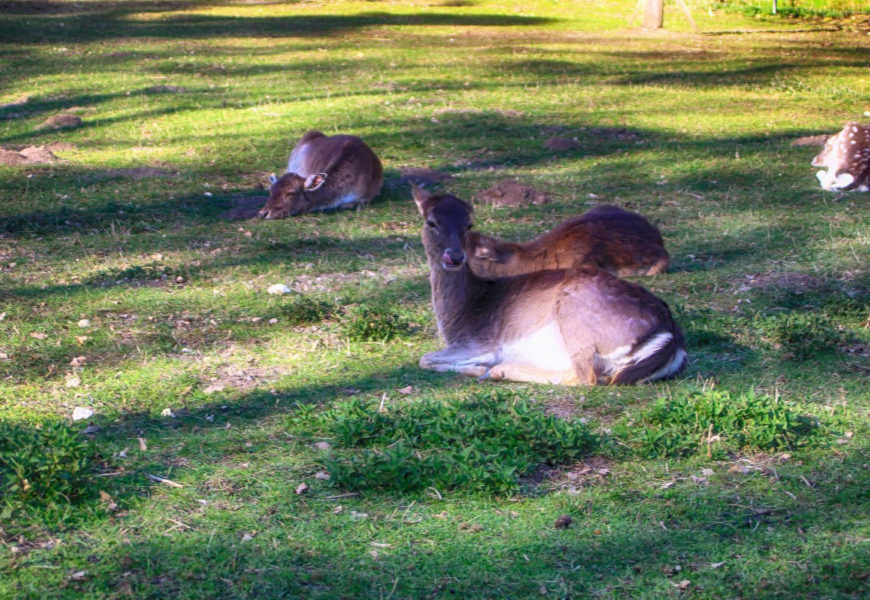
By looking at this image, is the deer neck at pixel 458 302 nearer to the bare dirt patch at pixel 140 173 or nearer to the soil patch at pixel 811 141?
the bare dirt patch at pixel 140 173

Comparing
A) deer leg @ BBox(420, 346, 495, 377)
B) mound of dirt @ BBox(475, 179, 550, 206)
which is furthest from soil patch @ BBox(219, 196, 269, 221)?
deer leg @ BBox(420, 346, 495, 377)

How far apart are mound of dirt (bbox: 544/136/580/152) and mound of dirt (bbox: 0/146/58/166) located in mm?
6075

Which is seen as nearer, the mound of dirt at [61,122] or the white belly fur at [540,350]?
the white belly fur at [540,350]

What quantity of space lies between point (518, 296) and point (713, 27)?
937 inches

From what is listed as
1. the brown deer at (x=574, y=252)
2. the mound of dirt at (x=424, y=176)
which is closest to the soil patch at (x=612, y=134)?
the mound of dirt at (x=424, y=176)

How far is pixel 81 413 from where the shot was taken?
5379mm

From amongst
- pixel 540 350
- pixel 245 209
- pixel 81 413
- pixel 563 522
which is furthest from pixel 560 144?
pixel 563 522

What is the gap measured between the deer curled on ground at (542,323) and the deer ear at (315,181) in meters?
3.85

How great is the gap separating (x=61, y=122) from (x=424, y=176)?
566 centimetres

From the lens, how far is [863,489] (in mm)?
4449

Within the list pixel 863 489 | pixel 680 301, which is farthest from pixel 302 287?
pixel 863 489

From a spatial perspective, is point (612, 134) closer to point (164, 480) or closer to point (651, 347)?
point (651, 347)

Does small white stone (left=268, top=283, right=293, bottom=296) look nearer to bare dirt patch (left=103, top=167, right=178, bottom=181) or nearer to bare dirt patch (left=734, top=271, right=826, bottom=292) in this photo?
bare dirt patch (left=734, top=271, right=826, bottom=292)

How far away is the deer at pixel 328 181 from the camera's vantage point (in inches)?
406
